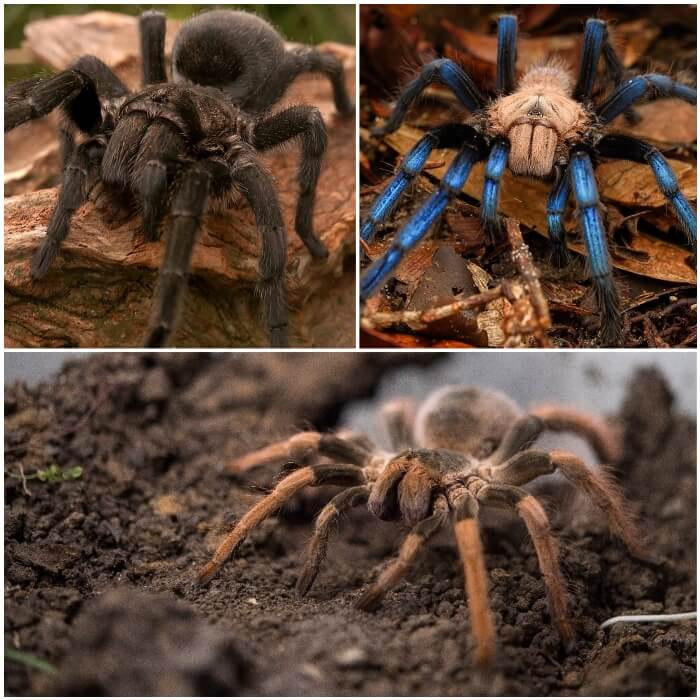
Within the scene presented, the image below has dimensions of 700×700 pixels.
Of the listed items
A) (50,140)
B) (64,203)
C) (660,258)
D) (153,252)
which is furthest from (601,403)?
(50,140)

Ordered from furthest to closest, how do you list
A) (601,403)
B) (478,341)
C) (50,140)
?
(50,140)
(601,403)
(478,341)

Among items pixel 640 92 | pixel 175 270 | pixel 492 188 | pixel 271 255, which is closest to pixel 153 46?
pixel 271 255

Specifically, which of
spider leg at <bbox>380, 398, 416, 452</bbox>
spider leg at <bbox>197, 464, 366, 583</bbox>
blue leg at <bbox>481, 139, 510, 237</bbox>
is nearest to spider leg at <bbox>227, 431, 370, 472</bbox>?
spider leg at <bbox>197, 464, 366, 583</bbox>

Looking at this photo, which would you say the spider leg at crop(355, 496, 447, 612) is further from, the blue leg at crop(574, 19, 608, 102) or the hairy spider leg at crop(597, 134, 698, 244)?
the blue leg at crop(574, 19, 608, 102)

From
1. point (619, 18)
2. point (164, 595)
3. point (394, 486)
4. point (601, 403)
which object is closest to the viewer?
point (164, 595)

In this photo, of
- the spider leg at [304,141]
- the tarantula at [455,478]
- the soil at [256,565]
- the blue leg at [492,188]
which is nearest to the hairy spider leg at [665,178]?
the blue leg at [492,188]

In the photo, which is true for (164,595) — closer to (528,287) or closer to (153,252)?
(153,252)

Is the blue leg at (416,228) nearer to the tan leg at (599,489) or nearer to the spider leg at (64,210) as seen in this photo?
the tan leg at (599,489)
